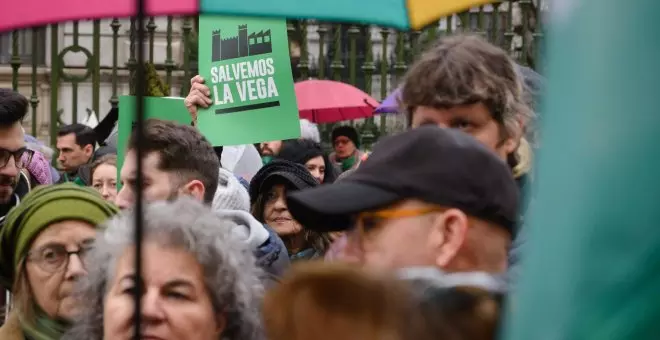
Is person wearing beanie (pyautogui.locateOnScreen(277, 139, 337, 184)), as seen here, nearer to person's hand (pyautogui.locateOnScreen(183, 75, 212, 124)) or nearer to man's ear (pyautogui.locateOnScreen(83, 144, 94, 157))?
man's ear (pyautogui.locateOnScreen(83, 144, 94, 157))

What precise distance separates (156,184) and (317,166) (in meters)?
3.65

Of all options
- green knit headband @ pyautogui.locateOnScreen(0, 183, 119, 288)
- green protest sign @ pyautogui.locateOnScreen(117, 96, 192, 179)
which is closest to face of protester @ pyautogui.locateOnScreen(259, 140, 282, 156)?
green protest sign @ pyautogui.locateOnScreen(117, 96, 192, 179)

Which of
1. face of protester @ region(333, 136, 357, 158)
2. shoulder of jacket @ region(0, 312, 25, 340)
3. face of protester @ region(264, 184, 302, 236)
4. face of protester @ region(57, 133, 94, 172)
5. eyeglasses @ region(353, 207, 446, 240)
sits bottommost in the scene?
face of protester @ region(333, 136, 357, 158)

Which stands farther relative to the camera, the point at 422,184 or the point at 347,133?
the point at 347,133

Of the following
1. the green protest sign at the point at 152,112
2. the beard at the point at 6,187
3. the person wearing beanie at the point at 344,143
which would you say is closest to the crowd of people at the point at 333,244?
the green protest sign at the point at 152,112

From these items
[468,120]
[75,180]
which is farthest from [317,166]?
[468,120]

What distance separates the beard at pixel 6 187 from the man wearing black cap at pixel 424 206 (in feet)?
10.9

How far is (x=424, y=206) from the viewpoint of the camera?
259 cm

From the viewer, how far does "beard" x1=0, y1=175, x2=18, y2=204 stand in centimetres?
578

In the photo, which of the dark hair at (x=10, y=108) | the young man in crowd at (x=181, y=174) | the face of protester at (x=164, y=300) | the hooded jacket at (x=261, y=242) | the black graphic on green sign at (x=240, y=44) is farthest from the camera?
the black graphic on green sign at (x=240, y=44)

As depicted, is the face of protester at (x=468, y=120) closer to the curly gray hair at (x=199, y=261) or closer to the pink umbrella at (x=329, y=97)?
the curly gray hair at (x=199, y=261)

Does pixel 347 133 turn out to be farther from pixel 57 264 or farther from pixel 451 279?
pixel 451 279

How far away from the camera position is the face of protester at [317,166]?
8.09 m

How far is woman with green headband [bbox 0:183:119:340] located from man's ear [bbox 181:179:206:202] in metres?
0.75
